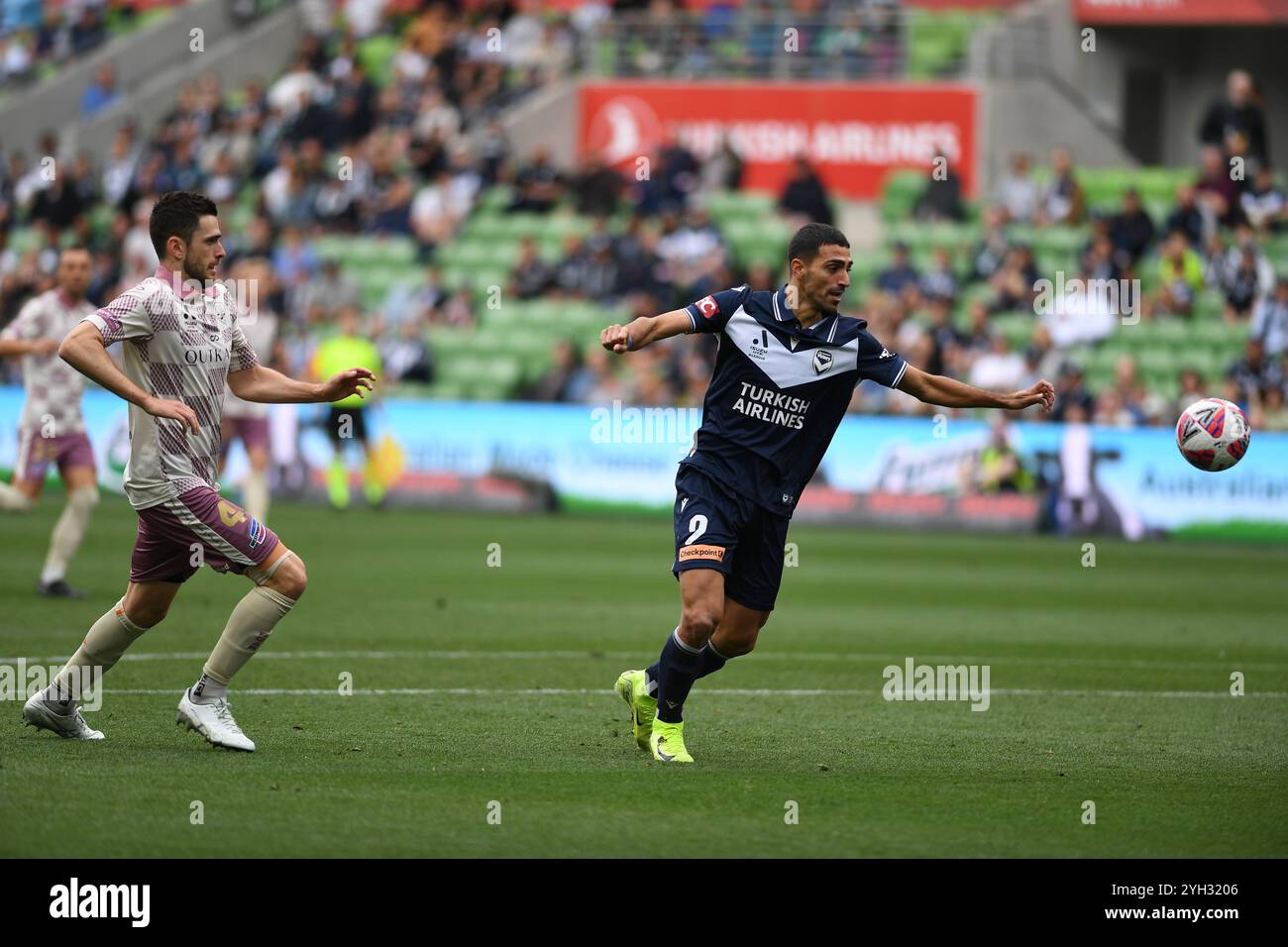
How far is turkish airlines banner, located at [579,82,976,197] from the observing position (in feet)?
101

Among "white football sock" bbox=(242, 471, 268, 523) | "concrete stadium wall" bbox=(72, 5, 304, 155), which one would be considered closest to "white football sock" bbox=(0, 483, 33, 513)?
"white football sock" bbox=(242, 471, 268, 523)

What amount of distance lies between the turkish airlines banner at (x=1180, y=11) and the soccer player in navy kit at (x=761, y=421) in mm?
23016

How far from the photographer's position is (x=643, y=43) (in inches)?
1277

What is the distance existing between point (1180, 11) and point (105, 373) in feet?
82.7

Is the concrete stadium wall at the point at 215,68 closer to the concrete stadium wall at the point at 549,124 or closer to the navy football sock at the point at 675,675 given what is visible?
the concrete stadium wall at the point at 549,124

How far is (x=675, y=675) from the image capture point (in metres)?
8.84

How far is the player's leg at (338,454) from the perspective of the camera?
25234mm

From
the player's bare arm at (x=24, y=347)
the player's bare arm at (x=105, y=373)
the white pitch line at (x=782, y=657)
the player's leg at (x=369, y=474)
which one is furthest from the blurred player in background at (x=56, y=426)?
the player's leg at (x=369, y=474)
